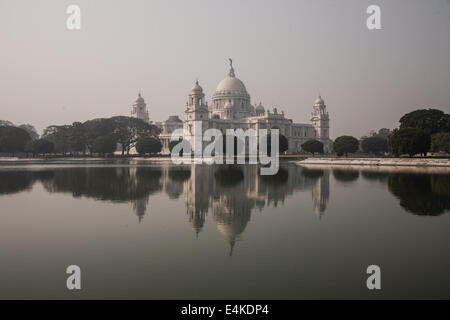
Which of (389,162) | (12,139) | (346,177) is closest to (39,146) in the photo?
(12,139)

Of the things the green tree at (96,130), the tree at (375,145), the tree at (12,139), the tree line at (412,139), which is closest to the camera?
the tree line at (412,139)

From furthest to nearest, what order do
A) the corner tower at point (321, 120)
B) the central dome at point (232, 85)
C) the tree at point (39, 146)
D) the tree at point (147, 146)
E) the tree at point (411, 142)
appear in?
the corner tower at point (321, 120)
the central dome at point (232, 85)
the tree at point (39, 146)
the tree at point (147, 146)
the tree at point (411, 142)

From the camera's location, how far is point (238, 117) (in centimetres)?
10669

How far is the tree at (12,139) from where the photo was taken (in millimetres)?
78375

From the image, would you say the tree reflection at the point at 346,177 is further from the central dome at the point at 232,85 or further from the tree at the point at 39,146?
the central dome at the point at 232,85

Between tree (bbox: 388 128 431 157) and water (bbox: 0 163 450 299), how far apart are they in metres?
35.7

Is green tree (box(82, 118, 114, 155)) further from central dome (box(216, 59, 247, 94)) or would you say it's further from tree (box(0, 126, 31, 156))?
central dome (box(216, 59, 247, 94))

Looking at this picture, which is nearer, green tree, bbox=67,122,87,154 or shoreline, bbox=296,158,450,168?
shoreline, bbox=296,158,450,168

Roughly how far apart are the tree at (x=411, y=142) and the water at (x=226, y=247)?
35.7m

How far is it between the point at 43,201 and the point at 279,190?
38.6 ft

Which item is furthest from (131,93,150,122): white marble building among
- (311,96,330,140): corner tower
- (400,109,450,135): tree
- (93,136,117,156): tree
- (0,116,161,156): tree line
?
(400,109,450,135): tree

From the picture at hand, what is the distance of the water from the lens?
677cm

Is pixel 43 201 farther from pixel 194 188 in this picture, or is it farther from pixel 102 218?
pixel 194 188

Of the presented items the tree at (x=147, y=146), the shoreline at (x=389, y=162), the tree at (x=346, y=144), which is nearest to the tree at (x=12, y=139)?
the tree at (x=147, y=146)
